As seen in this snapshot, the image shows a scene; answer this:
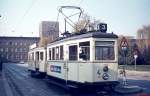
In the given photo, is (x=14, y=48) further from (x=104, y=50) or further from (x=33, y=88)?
(x=104, y=50)

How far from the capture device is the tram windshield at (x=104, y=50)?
14398mm

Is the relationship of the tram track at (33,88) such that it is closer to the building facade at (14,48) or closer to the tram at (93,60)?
the tram at (93,60)

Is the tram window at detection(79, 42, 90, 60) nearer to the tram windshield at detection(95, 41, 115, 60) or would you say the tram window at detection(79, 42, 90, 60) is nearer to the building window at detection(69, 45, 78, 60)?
the tram windshield at detection(95, 41, 115, 60)

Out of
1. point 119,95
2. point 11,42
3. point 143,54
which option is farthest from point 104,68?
point 11,42

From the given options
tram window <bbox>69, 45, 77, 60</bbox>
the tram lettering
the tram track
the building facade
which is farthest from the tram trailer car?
the building facade

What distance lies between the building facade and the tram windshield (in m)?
112

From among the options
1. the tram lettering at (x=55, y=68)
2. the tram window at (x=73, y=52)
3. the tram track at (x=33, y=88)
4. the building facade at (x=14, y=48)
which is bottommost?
the tram track at (x=33, y=88)

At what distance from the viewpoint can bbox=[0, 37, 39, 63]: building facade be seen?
126m

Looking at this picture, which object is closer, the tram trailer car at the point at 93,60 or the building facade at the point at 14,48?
the tram trailer car at the point at 93,60

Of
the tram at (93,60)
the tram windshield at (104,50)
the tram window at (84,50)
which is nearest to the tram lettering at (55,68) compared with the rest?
the tram at (93,60)

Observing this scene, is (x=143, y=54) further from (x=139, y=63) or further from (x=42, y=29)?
(x=42, y=29)

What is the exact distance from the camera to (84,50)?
14.9m

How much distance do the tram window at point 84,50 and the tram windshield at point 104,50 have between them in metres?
0.43

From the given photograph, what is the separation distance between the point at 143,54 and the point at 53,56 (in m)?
42.6
